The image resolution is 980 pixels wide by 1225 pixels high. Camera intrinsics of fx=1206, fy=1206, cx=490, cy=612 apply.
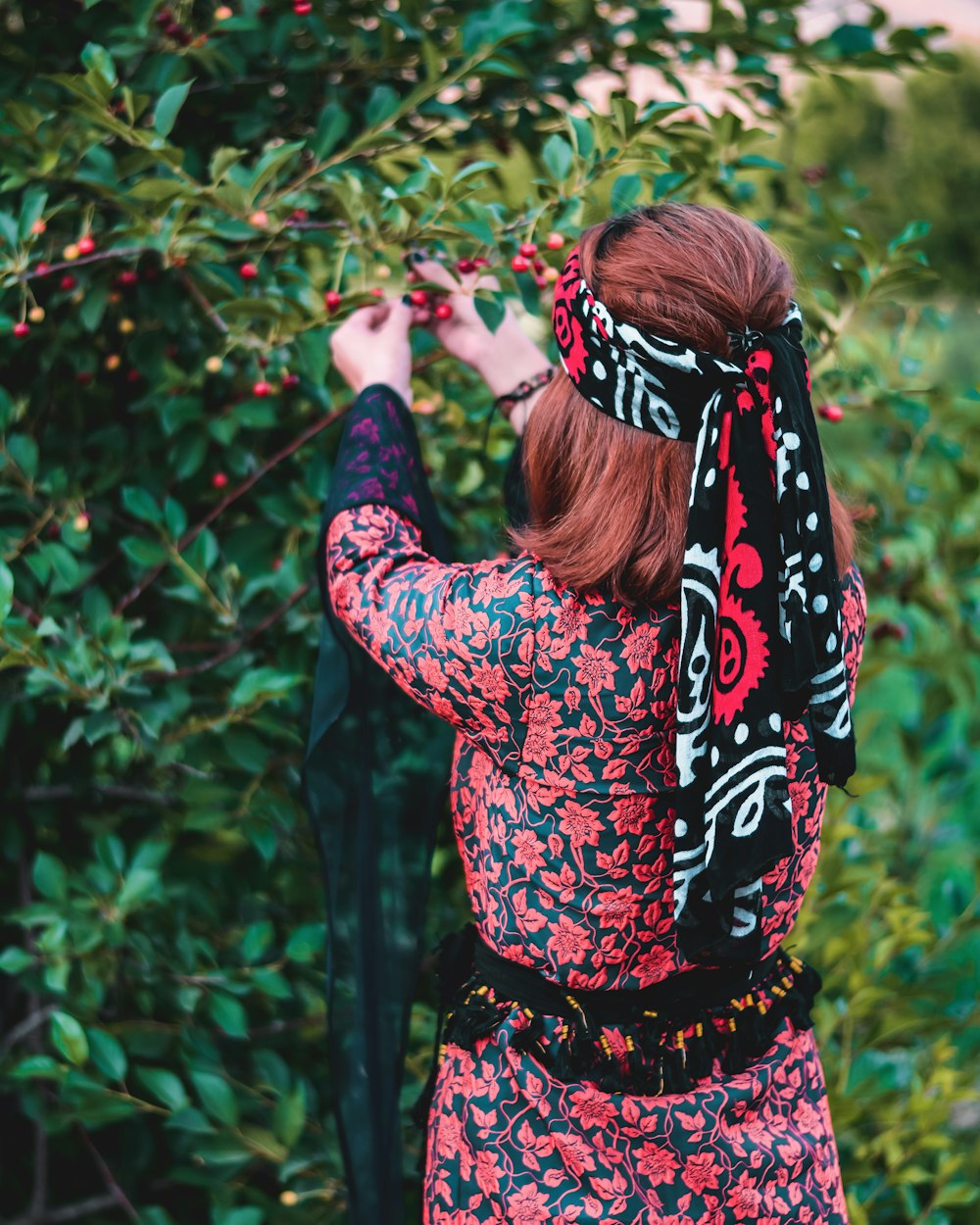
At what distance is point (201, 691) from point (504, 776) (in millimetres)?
650

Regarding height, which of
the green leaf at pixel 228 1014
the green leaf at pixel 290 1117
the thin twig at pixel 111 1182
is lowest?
the thin twig at pixel 111 1182

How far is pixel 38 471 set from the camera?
1851 mm

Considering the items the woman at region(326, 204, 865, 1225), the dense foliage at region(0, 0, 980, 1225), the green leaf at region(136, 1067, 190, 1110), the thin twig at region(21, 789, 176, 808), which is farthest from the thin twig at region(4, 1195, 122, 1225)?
the woman at region(326, 204, 865, 1225)

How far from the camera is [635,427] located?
1.23m

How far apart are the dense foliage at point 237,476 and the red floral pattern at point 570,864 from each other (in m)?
0.38

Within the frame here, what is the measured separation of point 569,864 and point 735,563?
1.31 feet

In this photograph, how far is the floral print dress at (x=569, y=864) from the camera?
127 cm

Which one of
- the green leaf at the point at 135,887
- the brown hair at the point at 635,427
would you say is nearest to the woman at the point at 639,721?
the brown hair at the point at 635,427

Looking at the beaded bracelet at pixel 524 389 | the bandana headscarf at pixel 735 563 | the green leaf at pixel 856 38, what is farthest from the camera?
the green leaf at pixel 856 38

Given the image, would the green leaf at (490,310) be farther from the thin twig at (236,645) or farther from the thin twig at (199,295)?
the thin twig at (236,645)

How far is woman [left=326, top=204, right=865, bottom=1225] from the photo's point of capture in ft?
3.89

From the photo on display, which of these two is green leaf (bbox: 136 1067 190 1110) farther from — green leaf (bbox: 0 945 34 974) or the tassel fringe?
the tassel fringe

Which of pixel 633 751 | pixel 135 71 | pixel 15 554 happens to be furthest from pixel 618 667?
pixel 135 71

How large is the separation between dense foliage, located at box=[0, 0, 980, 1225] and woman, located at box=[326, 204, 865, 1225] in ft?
0.89
